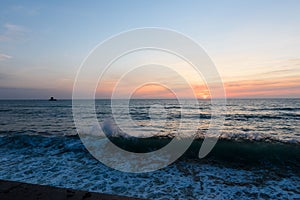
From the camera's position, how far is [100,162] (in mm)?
6305

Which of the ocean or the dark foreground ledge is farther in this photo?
the ocean

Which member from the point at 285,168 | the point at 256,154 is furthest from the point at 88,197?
the point at 256,154

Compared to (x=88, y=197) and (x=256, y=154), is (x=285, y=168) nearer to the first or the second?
(x=256, y=154)

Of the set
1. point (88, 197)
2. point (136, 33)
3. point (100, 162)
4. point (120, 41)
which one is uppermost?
point (136, 33)

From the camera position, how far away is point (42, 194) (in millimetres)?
2516

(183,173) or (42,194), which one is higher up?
(42,194)

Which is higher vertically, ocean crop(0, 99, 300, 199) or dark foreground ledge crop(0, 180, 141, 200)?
dark foreground ledge crop(0, 180, 141, 200)

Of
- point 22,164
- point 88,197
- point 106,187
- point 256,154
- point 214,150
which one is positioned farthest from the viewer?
point 214,150

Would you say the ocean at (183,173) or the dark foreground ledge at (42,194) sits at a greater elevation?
the dark foreground ledge at (42,194)

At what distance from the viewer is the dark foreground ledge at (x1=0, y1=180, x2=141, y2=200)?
2418 millimetres

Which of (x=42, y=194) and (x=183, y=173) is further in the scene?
(x=183, y=173)

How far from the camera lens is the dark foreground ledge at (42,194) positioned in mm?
2418

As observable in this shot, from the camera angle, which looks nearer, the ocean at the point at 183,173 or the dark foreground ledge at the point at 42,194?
the dark foreground ledge at the point at 42,194

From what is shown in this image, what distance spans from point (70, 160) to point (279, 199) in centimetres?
615
